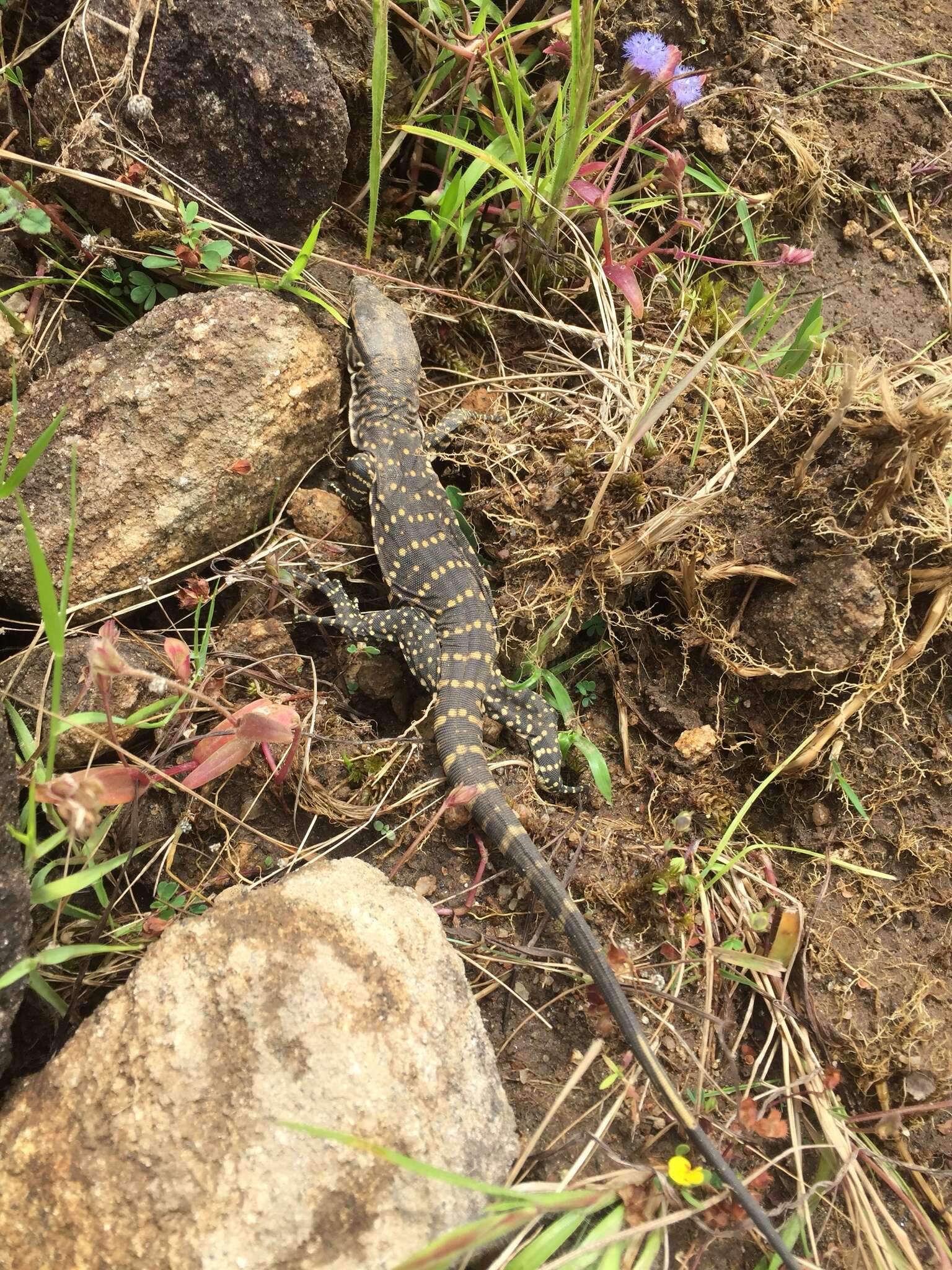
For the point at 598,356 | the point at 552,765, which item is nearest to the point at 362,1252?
the point at 552,765

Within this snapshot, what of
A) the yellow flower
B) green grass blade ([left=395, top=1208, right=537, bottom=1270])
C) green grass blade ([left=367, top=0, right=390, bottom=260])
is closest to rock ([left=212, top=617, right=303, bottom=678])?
green grass blade ([left=367, top=0, right=390, bottom=260])

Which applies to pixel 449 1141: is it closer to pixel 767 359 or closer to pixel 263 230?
pixel 767 359

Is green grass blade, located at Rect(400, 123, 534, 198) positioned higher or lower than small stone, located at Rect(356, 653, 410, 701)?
higher

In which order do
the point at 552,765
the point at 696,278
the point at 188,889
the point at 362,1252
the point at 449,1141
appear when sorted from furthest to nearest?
1. the point at 696,278
2. the point at 552,765
3. the point at 188,889
4. the point at 449,1141
5. the point at 362,1252

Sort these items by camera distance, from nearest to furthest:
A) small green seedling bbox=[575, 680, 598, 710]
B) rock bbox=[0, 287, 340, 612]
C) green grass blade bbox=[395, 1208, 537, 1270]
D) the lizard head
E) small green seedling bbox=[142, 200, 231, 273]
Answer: green grass blade bbox=[395, 1208, 537, 1270], rock bbox=[0, 287, 340, 612], small green seedling bbox=[142, 200, 231, 273], small green seedling bbox=[575, 680, 598, 710], the lizard head

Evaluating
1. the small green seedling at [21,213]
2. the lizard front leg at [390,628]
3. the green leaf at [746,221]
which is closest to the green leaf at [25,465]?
the lizard front leg at [390,628]

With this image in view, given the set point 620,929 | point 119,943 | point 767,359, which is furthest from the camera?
point 767,359

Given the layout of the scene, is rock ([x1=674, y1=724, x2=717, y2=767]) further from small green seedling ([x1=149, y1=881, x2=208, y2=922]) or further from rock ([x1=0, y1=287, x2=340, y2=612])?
rock ([x1=0, y1=287, x2=340, y2=612])
